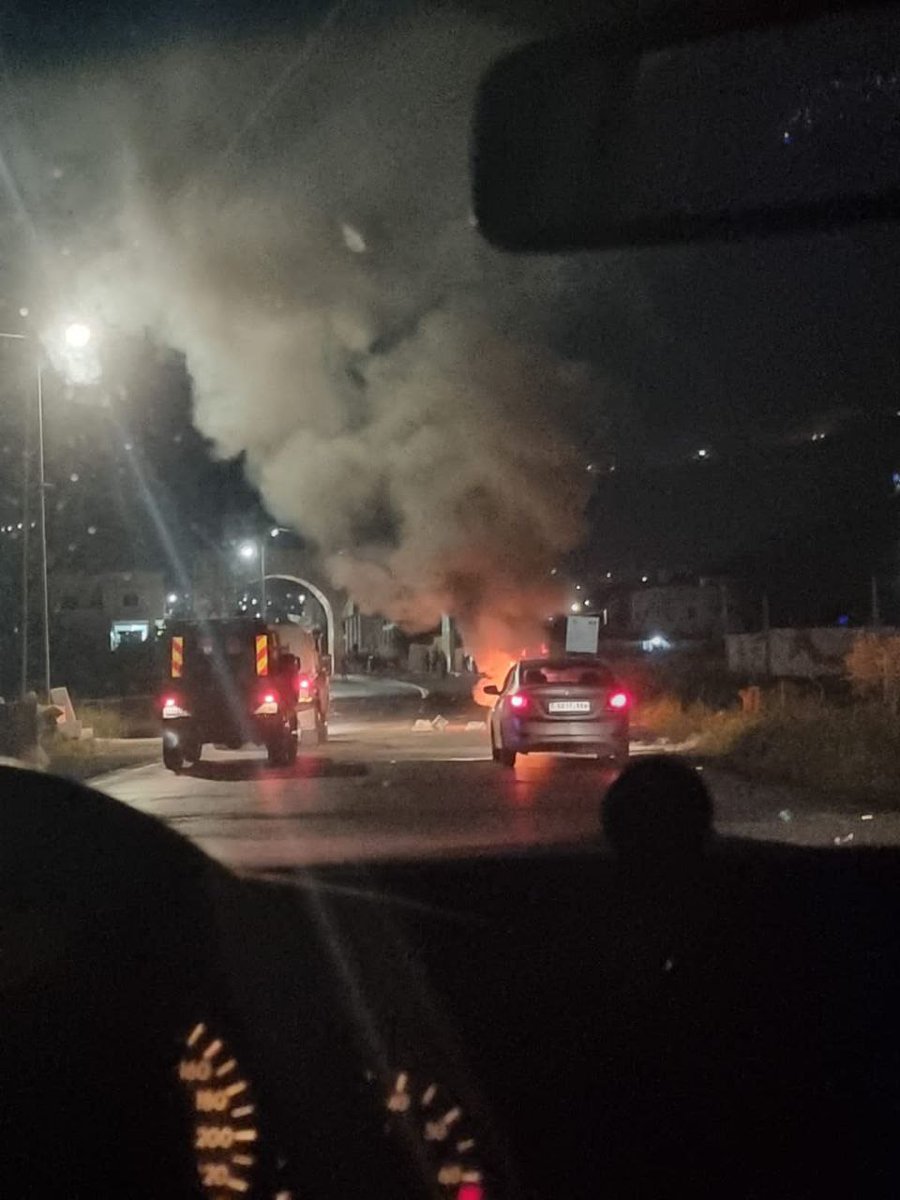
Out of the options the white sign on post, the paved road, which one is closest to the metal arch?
the white sign on post

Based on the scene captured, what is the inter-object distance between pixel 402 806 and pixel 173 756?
708 centimetres

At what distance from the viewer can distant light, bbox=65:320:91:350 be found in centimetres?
2073

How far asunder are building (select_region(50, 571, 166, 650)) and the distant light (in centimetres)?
2090

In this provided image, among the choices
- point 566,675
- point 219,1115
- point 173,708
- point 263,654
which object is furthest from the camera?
point 263,654

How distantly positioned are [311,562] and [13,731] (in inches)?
1128

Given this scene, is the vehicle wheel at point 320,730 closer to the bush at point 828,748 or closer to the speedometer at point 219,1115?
the bush at point 828,748

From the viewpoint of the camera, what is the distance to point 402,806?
15727mm

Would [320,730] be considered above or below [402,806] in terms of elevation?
above

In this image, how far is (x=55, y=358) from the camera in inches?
888

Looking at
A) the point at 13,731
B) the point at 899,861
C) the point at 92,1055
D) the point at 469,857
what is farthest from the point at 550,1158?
the point at 13,731

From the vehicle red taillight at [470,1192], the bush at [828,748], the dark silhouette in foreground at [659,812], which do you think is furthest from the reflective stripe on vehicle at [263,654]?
the vehicle red taillight at [470,1192]

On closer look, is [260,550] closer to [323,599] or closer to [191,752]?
[323,599]

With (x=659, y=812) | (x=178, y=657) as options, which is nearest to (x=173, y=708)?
(x=178, y=657)

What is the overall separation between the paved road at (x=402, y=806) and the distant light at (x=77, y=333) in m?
5.17
